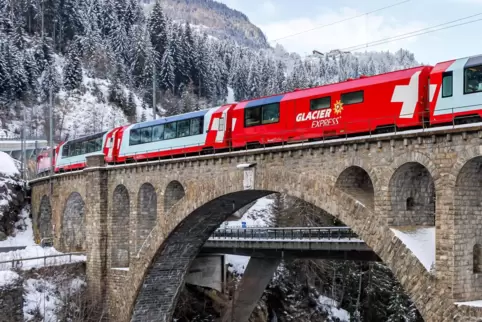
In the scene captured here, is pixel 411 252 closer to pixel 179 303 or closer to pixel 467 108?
pixel 467 108

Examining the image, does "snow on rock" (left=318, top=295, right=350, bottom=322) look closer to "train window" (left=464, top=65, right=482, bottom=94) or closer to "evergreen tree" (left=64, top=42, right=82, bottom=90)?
"train window" (left=464, top=65, right=482, bottom=94)

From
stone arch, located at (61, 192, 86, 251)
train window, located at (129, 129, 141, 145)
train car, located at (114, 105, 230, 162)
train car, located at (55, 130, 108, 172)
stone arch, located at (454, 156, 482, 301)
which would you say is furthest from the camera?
stone arch, located at (61, 192, 86, 251)

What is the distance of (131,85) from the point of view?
356ft

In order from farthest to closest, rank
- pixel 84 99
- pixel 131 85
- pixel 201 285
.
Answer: pixel 131 85
pixel 84 99
pixel 201 285

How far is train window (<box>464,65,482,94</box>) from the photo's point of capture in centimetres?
1900

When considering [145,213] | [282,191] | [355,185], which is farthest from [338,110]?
[145,213]

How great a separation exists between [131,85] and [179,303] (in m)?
70.3

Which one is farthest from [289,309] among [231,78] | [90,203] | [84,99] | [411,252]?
Result: [231,78]

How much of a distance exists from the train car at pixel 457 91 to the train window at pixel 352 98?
348 cm

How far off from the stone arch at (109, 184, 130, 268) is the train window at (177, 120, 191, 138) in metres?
5.61

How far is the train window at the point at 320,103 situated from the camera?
24697 millimetres

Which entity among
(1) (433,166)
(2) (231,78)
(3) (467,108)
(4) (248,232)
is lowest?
(4) (248,232)

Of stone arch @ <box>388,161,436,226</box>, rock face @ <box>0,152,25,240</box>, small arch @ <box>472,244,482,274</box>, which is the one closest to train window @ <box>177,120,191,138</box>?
stone arch @ <box>388,161,436,226</box>

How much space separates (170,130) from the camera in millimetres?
34875
